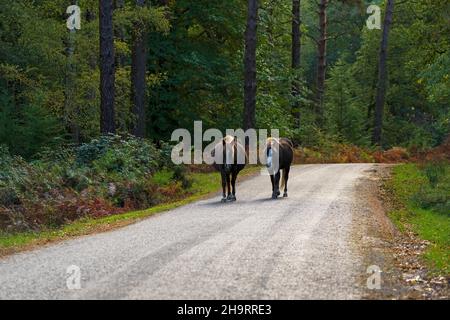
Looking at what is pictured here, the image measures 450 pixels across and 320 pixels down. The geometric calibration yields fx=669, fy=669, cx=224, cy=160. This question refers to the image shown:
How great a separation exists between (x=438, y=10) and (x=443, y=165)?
6569mm

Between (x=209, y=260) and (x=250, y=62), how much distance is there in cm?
2129

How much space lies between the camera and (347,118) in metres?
48.2

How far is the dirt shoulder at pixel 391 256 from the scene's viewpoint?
367 inches

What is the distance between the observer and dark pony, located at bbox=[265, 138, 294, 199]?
19594 mm

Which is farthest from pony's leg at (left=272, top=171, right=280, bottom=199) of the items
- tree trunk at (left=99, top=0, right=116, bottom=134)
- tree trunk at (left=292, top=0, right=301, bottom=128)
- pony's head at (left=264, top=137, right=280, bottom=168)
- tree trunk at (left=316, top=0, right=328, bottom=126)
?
tree trunk at (left=316, top=0, right=328, bottom=126)

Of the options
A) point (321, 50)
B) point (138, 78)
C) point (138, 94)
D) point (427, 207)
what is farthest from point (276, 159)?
point (321, 50)

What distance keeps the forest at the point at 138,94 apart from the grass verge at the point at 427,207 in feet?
10.8

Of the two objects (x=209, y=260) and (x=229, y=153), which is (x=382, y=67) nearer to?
(x=229, y=153)

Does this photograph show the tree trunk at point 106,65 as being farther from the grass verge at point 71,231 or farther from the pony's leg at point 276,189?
the pony's leg at point 276,189

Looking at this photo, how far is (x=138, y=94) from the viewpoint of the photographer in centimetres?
2873

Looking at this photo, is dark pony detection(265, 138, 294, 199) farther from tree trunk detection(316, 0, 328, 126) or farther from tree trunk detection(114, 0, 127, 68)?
tree trunk detection(316, 0, 328, 126)

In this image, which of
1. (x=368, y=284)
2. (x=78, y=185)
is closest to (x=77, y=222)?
(x=78, y=185)

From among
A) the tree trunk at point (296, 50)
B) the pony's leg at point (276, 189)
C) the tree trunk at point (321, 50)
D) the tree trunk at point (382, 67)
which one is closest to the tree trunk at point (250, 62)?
the tree trunk at point (296, 50)

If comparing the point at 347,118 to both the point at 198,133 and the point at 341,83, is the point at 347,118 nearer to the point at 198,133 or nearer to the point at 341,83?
the point at 341,83
